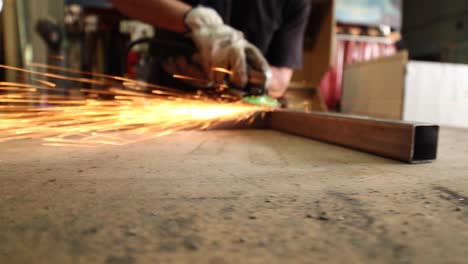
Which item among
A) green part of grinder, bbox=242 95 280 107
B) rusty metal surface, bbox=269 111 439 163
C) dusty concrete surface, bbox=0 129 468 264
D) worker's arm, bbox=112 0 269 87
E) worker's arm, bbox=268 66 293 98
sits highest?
worker's arm, bbox=112 0 269 87

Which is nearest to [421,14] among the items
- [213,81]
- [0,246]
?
[213,81]

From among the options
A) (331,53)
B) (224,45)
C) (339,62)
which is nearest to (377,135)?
(224,45)

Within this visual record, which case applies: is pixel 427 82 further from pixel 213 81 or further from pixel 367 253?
pixel 367 253

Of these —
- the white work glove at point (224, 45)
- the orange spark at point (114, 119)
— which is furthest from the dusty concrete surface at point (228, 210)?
the white work glove at point (224, 45)

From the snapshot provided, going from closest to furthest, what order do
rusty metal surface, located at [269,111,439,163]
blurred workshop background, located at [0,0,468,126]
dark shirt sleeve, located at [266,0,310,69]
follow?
rusty metal surface, located at [269,111,439,163] → dark shirt sleeve, located at [266,0,310,69] → blurred workshop background, located at [0,0,468,126]

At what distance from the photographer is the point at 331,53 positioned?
358 cm

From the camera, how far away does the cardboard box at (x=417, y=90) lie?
2.84m

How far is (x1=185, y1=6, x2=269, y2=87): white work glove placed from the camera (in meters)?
1.67

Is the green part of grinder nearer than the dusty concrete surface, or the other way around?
the dusty concrete surface

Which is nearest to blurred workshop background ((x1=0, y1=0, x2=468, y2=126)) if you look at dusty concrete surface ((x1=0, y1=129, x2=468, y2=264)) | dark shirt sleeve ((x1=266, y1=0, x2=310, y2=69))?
dark shirt sleeve ((x1=266, y1=0, x2=310, y2=69))

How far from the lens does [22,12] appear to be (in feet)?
8.61

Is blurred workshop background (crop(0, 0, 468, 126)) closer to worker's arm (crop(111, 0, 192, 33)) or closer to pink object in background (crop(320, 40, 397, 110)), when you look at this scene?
pink object in background (crop(320, 40, 397, 110))

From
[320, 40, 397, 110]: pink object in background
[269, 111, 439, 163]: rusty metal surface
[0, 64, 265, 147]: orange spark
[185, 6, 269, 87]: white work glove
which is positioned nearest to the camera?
[269, 111, 439, 163]: rusty metal surface

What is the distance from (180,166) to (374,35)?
4323 millimetres
